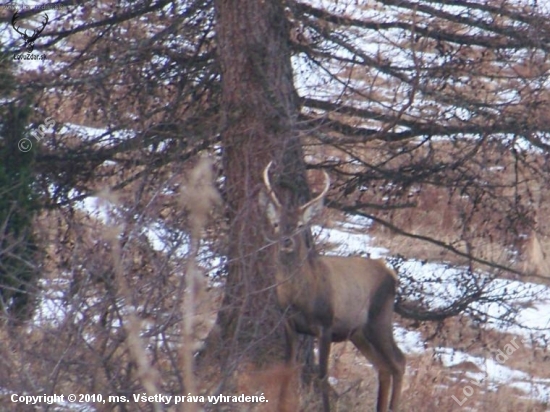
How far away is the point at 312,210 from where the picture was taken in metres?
7.79

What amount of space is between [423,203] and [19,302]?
8.28 m

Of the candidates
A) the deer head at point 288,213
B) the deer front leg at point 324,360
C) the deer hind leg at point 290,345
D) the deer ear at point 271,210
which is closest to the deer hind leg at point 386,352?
the deer front leg at point 324,360

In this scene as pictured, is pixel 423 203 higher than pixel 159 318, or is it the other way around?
pixel 423 203

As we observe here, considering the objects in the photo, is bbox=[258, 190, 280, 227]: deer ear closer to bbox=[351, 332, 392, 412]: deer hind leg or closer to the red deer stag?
the red deer stag

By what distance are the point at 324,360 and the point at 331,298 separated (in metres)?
0.51

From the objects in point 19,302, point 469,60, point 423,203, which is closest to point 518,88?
point 469,60

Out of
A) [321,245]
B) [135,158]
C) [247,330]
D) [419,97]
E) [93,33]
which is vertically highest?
[93,33]

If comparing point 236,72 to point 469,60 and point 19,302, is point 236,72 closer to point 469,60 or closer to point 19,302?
point 469,60

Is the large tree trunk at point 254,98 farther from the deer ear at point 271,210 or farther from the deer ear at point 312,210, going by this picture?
the deer ear at point 312,210

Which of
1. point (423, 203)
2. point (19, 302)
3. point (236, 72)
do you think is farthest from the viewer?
point (423, 203)

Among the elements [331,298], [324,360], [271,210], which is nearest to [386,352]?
[331,298]

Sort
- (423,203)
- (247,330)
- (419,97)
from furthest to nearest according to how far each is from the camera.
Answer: (423,203) → (419,97) → (247,330)

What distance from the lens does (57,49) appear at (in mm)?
9750

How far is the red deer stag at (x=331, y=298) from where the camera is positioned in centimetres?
781
